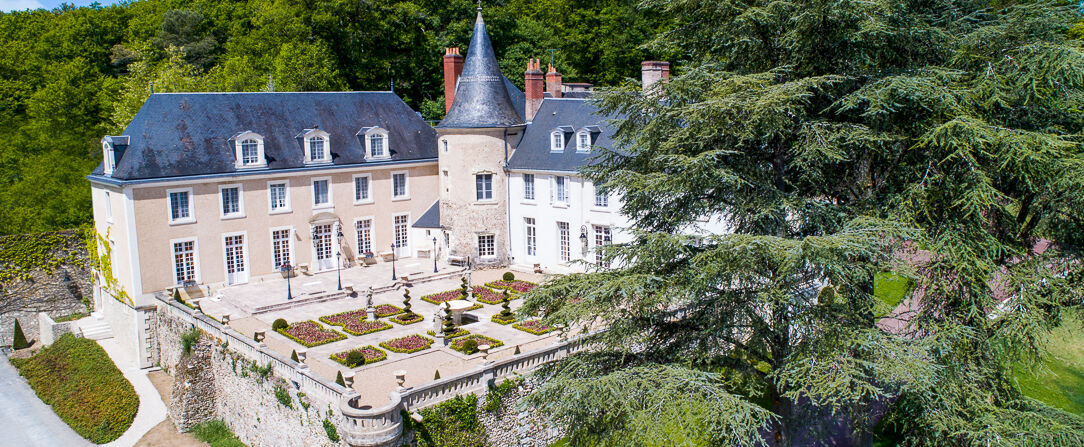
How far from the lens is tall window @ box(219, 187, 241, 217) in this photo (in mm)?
30047

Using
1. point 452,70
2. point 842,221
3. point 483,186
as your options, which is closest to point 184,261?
point 483,186

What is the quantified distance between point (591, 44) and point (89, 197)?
106 ft

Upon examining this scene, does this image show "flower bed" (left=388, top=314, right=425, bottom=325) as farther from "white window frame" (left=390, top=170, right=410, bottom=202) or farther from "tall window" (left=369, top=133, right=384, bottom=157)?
"tall window" (left=369, top=133, right=384, bottom=157)

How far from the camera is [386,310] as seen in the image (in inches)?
1055

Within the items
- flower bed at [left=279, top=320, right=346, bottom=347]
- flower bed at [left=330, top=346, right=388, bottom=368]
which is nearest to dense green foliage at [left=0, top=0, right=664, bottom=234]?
flower bed at [left=279, top=320, right=346, bottom=347]

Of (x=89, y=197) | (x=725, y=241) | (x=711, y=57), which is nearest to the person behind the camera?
(x=725, y=241)

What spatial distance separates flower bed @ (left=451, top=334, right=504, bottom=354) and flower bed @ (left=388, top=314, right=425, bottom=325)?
105 inches

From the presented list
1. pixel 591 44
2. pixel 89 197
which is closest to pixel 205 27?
pixel 89 197

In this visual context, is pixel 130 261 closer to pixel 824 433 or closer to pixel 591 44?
pixel 824 433

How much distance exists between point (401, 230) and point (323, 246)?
3.67 meters

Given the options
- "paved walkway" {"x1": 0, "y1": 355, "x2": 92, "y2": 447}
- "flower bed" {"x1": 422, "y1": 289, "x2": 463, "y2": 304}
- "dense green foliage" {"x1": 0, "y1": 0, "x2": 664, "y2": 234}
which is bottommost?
"paved walkway" {"x1": 0, "y1": 355, "x2": 92, "y2": 447}

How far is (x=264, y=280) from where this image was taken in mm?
31109

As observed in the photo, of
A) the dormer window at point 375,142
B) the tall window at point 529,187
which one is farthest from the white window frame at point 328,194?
the tall window at point 529,187

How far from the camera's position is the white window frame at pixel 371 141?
33.3 m
